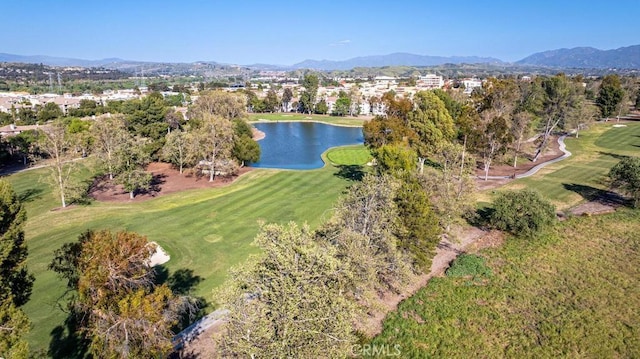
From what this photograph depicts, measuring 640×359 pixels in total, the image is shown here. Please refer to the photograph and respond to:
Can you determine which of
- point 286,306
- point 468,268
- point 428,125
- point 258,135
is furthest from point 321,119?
point 286,306

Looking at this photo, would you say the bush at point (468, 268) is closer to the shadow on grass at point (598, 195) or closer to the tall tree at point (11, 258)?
the shadow on grass at point (598, 195)

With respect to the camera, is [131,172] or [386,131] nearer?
[131,172]

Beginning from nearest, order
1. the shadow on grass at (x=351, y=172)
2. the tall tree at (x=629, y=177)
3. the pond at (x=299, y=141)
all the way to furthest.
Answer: the tall tree at (x=629, y=177), the shadow on grass at (x=351, y=172), the pond at (x=299, y=141)

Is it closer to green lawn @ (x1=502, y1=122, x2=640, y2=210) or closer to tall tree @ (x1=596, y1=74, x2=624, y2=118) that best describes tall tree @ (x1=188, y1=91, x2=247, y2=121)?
green lawn @ (x1=502, y1=122, x2=640, y2=210)

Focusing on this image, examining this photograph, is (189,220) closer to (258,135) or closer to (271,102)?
(258,135)

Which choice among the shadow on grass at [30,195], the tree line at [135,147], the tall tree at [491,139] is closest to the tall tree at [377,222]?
the tree line at [135,147]

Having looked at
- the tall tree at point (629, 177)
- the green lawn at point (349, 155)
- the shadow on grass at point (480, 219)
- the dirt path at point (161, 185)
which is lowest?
the shadow on grass at point (480, 219)

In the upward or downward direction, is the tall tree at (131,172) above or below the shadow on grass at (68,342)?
above

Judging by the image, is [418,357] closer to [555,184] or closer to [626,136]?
[555,184]
